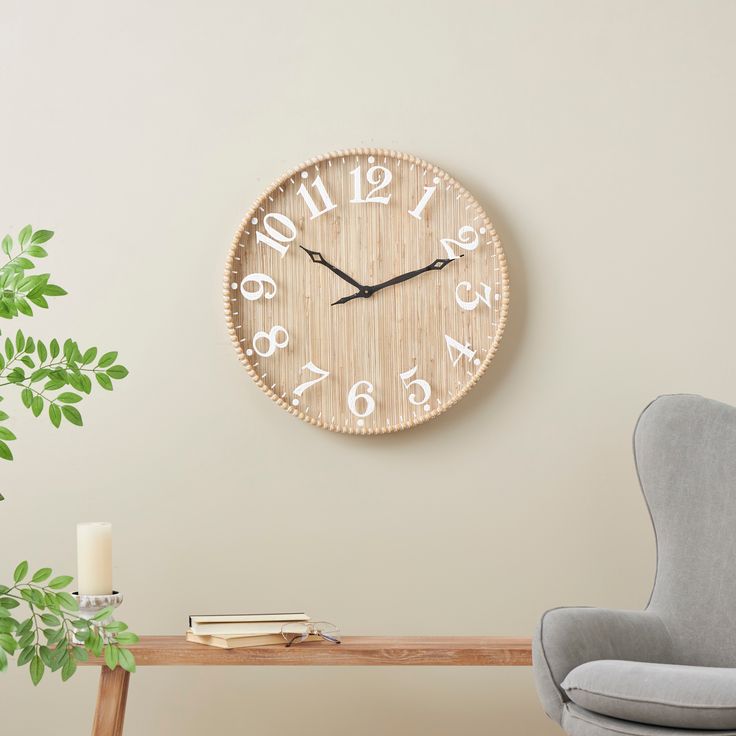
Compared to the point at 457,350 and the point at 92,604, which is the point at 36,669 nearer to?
the point at 92,604

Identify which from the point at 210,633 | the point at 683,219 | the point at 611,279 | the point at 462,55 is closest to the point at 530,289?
the point at 611,279

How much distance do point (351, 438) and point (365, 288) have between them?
36cm

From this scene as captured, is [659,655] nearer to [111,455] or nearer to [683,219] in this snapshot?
[683,219]

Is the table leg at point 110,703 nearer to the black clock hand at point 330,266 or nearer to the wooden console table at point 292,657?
the wooden console table at point 292,657

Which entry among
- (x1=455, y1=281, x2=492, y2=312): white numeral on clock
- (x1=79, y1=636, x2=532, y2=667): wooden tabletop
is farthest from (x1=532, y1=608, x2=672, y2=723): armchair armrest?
(x1=455, y1=281, x2=492, y2=312): white numeral on clock

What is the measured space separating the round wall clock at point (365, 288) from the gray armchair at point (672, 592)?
0.49 metres

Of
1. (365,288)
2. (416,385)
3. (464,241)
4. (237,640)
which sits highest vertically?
(464,241)

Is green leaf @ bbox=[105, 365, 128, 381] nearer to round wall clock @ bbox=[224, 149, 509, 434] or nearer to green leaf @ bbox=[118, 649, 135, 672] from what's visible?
green leaf @ bbox=[118, 649, 135, 672]

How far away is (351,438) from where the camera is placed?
2.16 m

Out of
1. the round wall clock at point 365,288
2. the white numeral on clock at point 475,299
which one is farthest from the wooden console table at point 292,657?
the white numeral on clock at point 475,299

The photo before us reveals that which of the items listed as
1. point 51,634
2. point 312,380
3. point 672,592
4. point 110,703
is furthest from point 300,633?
point 672,592

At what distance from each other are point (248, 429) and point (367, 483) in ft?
1.04

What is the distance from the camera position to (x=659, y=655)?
1735mm

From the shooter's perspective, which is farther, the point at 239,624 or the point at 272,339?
the point at 272,339
